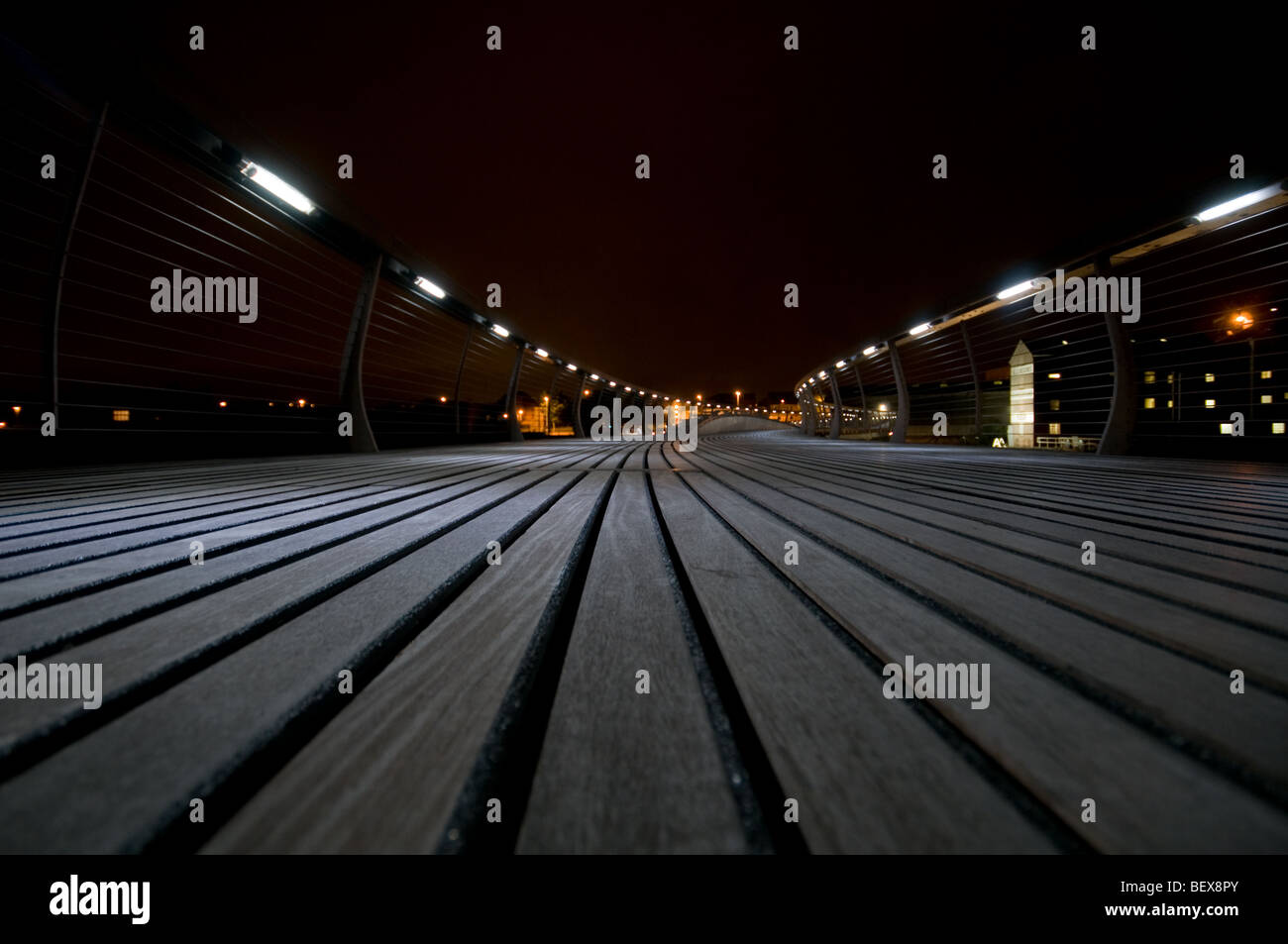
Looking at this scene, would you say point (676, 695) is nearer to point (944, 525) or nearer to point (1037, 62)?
point (944, 525)

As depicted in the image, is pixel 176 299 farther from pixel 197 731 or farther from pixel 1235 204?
pixel 1235 204

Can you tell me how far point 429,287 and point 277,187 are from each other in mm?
2056

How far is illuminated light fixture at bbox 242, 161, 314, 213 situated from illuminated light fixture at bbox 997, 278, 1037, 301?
7.31 m

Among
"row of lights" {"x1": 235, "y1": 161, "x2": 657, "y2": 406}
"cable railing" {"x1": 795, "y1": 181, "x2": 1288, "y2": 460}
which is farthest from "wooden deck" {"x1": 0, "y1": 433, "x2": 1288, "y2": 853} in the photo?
"row of lights" {"x1": 235, "y1": 161, "x2": 657, "y2": 406}

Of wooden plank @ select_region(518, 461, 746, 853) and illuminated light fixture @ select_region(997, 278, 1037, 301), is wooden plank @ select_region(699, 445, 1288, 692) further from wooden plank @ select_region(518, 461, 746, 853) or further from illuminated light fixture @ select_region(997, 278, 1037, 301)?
illuminated light fixture @ select_region(997, 278, 1037, 301)

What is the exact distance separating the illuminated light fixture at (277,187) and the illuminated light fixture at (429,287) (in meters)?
1.55

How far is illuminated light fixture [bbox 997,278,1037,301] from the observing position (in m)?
5.27

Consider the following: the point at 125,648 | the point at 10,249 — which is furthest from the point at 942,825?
the point at 10,249

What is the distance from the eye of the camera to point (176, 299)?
3826 mm

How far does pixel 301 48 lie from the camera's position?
786 cm

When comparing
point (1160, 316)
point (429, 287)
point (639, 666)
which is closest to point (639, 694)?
point (639, 666)

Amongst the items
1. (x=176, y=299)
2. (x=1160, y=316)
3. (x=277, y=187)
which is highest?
(x=277, y=187)
